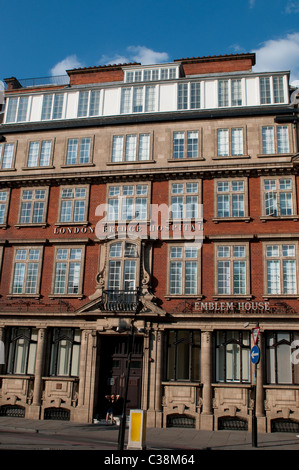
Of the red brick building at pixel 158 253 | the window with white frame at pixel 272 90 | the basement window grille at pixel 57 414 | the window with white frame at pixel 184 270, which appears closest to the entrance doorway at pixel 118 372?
the red brick building at pixel 158 253

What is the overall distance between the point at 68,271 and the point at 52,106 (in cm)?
1190

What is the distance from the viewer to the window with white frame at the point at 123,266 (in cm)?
2686

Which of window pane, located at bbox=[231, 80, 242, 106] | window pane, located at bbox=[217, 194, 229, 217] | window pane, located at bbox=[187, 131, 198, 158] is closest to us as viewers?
window pane, located at bbox=[217, 194, 229, 217]

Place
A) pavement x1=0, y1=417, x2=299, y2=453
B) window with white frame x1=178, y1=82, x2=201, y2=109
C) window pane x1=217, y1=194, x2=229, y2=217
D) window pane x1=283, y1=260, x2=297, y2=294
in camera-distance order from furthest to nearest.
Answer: window with white frame x1=178, y1=82, x2=201, y2=109 → window pane x1=217, y1=194, x2=229, y2=217 → window pane x1=283, y1=260, x2=297, y2=294 → pavement x1=0, y1=417, x2=299, y2=453

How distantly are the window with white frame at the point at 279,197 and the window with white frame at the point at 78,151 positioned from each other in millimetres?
10987

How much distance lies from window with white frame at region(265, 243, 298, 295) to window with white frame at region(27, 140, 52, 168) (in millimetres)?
14731

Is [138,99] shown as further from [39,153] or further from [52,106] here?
A: [39,153]

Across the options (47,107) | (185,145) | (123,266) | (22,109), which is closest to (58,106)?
(47,107)

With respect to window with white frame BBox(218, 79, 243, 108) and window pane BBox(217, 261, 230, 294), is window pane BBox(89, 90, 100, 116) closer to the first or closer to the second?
window with white frame BBox(218, 79, 243, 108)

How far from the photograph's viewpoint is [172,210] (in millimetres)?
27734

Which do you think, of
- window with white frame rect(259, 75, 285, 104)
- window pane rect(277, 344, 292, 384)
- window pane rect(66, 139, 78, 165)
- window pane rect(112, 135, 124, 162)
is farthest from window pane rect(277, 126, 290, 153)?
window pane rect(66, 139, 78, 165)

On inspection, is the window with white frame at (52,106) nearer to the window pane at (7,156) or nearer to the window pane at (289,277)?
the window pane at (7,156)

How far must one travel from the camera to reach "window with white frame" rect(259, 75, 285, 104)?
29500 mm

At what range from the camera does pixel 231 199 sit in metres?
27.3
